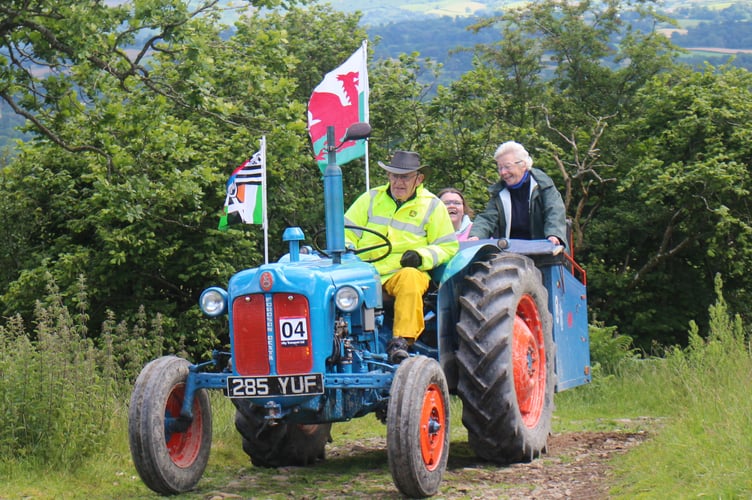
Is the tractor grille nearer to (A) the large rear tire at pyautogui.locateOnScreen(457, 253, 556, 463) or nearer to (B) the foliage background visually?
(A) the large rear tire at pyautogui.locateOnScreen(457, 253, 556, 463)

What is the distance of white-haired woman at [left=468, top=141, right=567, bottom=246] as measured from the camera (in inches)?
356

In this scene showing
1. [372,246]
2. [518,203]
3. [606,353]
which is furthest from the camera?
[606,353]

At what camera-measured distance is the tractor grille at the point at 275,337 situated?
632 cm

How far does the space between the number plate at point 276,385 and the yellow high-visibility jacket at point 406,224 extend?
1381 millimetres

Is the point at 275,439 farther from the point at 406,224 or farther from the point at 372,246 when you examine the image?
the point at 406,224

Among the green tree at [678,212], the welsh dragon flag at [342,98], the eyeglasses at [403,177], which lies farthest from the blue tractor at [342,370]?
the green tree at [678,212]

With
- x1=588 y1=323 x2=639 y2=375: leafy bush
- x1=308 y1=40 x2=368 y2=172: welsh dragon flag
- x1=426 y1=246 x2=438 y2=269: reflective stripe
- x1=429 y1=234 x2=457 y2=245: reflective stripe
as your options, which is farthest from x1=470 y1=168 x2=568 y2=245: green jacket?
x1=588 y1=323 x2=639 y2=375: leafy bush

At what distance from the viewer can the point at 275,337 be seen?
6.34 meters

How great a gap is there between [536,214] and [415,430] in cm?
352

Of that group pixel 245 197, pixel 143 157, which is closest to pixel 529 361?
pixel 245 197

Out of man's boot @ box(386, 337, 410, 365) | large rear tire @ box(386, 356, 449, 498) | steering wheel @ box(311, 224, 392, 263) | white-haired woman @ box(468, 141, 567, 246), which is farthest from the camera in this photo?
white-haired woman @ box(468, 141, 567, 246)

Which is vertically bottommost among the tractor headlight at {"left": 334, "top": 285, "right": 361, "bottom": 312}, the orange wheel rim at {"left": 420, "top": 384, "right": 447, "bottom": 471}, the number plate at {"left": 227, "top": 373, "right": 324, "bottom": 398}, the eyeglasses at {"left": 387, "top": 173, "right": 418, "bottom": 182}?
the orange wheel rim at {"left": 420, "top": 384, "right": 447, "bottom": 471}

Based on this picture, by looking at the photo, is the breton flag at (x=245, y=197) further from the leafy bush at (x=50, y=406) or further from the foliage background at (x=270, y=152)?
the foliage background at (x=270, y=152)

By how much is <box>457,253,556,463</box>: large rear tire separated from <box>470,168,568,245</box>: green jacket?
864mm
